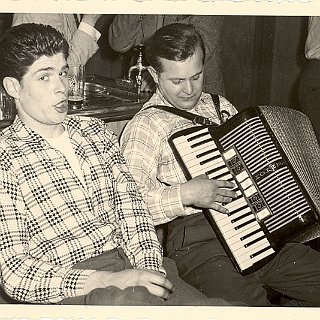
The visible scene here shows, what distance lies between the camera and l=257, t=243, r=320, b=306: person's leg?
1.60 meters

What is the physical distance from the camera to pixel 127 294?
4.13 ft

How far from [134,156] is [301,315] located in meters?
0.60

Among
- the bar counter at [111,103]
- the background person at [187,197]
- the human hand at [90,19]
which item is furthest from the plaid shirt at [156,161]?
the human hand at [90,19]

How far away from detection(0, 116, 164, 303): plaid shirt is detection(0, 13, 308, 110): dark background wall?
8.09 feet

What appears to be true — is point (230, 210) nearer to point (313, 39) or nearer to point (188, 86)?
point (188, 86)

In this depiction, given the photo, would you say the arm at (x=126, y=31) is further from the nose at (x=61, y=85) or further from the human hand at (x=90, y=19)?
the nose at (x=61, y=85)

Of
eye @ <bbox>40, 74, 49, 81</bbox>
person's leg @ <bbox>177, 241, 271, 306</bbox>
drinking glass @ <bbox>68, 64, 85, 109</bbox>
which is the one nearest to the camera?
eye @ <bbox>40, 74, 49, 81</bbox>

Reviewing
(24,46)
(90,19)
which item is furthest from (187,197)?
(90,19)

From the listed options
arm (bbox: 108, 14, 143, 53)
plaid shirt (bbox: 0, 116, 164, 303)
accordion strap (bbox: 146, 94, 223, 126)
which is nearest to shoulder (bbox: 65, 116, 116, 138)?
plaid shirt (bbox: 0, 116, 164, 303)

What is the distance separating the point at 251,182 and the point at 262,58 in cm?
267

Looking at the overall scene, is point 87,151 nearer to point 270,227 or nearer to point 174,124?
point 174,124

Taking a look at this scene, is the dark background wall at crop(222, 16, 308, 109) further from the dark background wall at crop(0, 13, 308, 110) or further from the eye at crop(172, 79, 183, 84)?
the eye at crop(172, 79, 183, 84)

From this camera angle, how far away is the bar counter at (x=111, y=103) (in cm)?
205

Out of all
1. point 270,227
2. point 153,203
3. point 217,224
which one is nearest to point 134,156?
point 153,203
